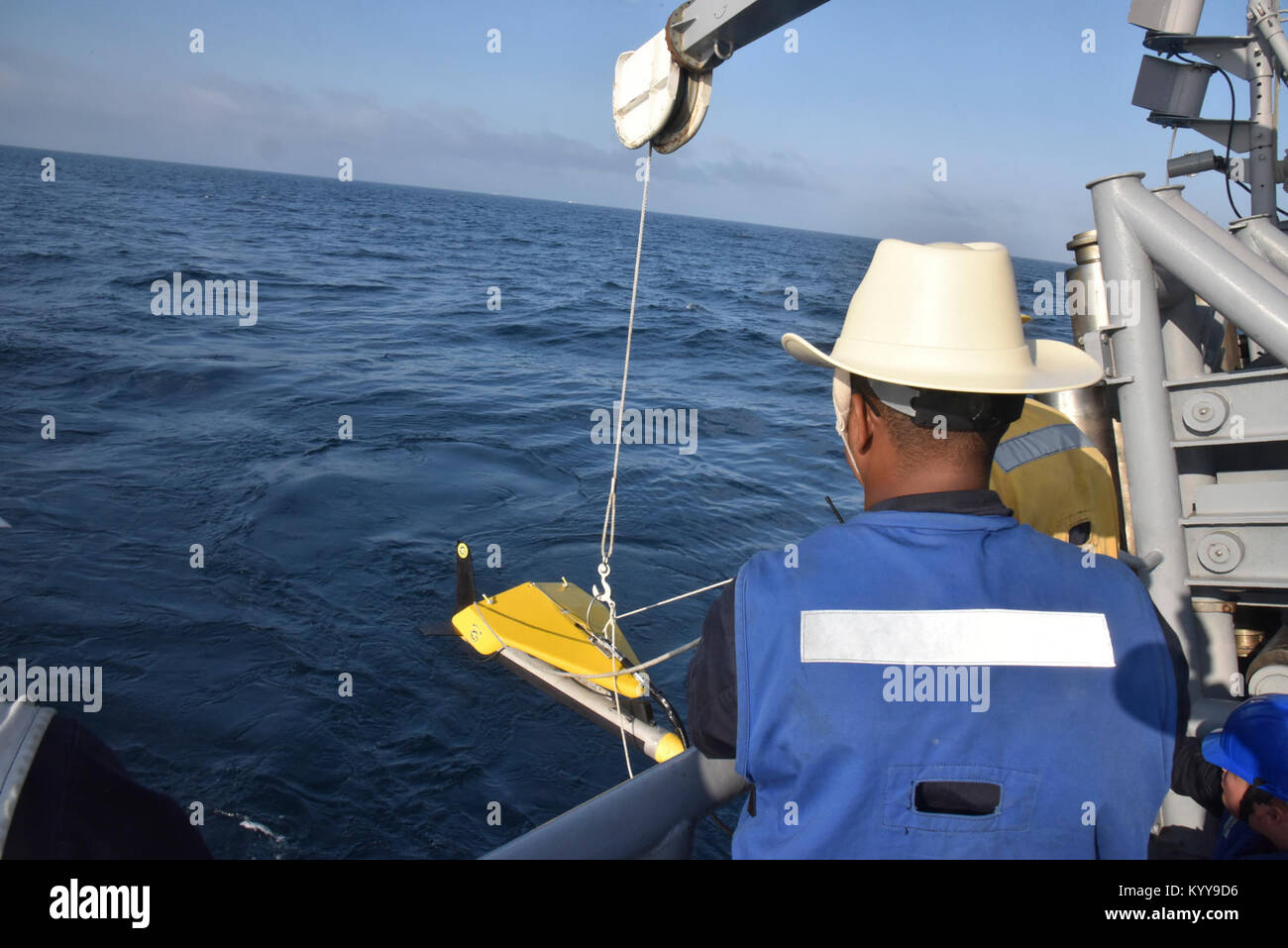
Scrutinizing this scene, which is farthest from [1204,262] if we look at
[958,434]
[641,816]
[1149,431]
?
[641,816]

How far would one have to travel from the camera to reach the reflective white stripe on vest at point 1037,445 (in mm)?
2555

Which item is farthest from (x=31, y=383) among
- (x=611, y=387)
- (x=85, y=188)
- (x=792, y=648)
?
(x=85, y=188)

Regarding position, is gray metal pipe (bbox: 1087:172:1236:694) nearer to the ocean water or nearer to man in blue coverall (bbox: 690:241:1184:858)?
man in blue coverall (bbox: 690:241:1184:858)

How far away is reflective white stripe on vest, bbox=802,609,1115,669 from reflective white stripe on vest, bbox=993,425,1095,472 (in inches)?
50.2

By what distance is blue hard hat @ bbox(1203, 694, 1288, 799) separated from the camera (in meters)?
1.99

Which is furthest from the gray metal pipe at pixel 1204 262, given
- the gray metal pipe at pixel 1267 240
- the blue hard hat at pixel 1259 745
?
the blue hard hat at pixel 1259 745

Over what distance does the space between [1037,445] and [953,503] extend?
4.50ft

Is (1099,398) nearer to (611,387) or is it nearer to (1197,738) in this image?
(1197,738)

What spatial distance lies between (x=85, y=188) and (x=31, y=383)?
53267 millimetres

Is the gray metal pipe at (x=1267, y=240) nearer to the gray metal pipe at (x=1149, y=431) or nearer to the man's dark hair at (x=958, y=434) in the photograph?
the gray metal pipe at (x=1149, y=431)

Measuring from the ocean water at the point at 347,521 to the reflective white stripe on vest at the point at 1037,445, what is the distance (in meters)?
3.08

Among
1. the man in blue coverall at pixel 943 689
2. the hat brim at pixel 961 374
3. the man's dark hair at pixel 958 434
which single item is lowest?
the man in blue coverall at pixel 943 689

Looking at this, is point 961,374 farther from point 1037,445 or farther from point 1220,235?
point 1220,235
